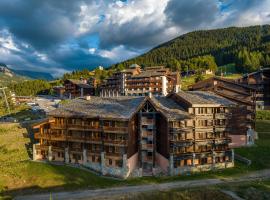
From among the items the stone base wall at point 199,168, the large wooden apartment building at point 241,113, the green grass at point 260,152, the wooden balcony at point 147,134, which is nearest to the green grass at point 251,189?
the stone base wall at point 199,168

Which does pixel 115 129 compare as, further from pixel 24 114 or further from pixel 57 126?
pixel 24 114

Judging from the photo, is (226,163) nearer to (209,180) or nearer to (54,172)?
(209,180)

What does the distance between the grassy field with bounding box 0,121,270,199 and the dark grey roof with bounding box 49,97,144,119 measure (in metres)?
12.1

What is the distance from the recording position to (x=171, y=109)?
5912 cm

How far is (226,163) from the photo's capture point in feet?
199

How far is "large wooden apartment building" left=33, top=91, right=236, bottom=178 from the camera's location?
56562mm

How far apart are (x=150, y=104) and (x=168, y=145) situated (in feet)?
31.6

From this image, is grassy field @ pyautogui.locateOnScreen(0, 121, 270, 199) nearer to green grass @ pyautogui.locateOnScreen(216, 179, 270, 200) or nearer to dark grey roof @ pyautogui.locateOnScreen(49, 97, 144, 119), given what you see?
green grass @ pyautogui.locateOnScreen(216, 179, 270, 200)

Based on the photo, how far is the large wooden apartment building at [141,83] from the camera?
416 feet

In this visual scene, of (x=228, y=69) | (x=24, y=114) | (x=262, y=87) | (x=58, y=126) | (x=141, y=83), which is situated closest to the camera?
(x=58, y=126)

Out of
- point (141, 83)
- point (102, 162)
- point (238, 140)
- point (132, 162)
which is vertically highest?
point (141, 83)

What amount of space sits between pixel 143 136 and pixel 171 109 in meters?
8.56

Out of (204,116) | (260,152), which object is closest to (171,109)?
(204,116)

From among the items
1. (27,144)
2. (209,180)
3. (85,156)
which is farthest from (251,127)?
(27,144)
